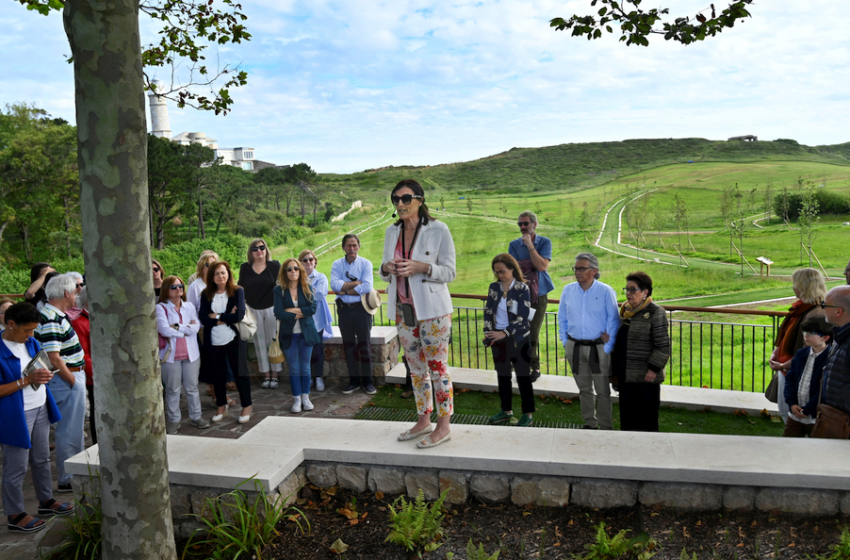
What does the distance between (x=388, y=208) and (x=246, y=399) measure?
19.7 feet

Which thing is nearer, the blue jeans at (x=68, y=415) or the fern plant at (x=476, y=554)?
the fern plant at (x=476, y=554)

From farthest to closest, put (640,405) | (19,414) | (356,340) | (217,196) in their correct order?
1. (217,196)
2. (356,340)
3. (640,405)
4. (19,414)

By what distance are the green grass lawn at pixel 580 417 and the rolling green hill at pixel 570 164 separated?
607 centimetres

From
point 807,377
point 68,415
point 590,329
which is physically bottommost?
point 68,415

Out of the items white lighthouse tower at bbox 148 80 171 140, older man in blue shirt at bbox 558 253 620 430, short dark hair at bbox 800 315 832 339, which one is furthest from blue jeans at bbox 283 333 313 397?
white lighthouse tower at bbox 148 80 171 140

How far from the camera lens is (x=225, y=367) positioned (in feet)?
18.1

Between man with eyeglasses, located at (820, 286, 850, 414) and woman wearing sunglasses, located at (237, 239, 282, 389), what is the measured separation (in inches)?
197

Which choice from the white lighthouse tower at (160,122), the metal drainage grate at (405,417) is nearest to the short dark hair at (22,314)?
Answer: the metal drainage grate at (405,417)

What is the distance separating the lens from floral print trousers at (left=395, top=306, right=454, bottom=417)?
11.2 feet

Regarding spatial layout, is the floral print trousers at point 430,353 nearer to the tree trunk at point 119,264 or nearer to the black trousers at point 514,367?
the tree trunk at point 119,264

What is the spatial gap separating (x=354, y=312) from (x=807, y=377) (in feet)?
14.0

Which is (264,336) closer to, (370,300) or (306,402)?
(306,402)

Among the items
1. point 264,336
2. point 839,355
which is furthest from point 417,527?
point 264,336

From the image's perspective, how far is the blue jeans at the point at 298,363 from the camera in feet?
19.0
